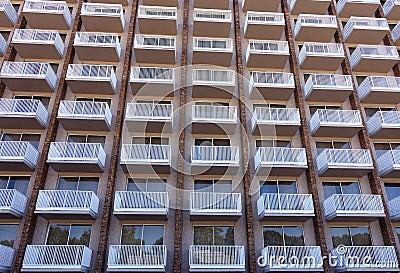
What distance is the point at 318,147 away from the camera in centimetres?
1984

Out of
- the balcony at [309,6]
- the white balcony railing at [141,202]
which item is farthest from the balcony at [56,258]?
the balcony at [309,6]

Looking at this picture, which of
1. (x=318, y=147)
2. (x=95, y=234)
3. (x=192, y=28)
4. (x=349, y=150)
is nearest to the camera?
(x=95, y=234)

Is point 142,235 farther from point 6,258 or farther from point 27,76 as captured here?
point 27,76

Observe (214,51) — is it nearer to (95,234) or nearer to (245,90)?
(245,90)

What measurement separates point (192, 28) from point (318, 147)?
460 inches

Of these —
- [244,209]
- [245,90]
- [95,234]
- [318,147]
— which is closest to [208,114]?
[245,90]

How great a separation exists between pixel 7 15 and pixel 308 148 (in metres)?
20.7

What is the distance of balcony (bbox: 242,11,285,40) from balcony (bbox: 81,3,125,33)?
28.0 ft

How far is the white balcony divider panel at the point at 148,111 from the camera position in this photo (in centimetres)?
1869

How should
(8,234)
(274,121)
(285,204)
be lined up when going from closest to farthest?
(8,234) → (285,204) → (274,121)

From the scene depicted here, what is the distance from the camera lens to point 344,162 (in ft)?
58.9

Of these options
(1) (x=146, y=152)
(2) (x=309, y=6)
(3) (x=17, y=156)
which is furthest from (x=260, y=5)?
(3) (x=17, y=156)

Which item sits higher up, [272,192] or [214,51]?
[214,51]

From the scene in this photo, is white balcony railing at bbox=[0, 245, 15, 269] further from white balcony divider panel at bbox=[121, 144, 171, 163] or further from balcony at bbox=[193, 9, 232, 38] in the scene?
balcony at bbox=[193, 9, 232, 38]
